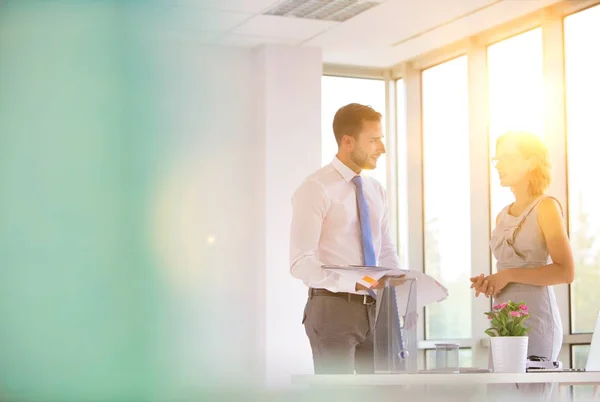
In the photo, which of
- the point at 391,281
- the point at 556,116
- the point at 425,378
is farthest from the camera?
the point at 556,116

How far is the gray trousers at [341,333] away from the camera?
7.55ft

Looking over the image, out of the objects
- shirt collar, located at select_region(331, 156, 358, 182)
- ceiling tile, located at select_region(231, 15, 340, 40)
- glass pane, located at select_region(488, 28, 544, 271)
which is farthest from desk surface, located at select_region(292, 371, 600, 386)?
ceiling tile, located at select_region(231, 15, 340, 40)

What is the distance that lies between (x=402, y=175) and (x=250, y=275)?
Result: 5.12ft

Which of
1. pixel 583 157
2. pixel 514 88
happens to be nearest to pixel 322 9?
pixel 514 88

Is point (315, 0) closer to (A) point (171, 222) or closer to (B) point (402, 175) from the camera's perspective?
(B) point (402, 175)

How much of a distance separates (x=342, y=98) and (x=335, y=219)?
13.6 ft

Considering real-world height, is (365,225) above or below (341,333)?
above

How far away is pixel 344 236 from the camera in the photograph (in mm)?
2529

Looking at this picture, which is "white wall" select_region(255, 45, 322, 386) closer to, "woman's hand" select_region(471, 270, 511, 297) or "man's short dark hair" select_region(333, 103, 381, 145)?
"man's short dark hair" select_region(333, 103, 381, 145)

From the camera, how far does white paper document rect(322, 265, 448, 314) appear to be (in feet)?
5.98

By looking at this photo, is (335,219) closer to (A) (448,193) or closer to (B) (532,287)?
(B) (532,287)

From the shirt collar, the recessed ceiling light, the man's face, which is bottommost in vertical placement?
the shirt collar

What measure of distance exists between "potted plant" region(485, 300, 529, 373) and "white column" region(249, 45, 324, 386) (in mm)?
3717

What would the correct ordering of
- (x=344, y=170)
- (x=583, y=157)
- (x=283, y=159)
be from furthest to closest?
1. (x=283, y=159)
2. (x=583, y=157)
3. (x=344, y=170)
